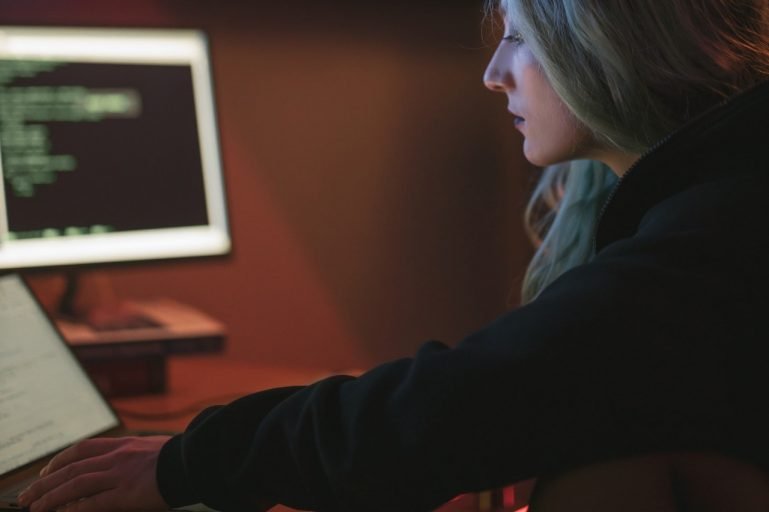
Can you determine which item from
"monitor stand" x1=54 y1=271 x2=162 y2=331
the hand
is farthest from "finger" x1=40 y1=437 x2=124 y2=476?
"monitor stand" x1=54 y1=271 x2=162 y2=331

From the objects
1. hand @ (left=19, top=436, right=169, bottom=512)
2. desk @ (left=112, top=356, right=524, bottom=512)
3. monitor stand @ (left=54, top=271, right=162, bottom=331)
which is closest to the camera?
hand @ (left=19, top=436, right=169, bottom=512)

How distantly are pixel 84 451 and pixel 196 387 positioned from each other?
578mm

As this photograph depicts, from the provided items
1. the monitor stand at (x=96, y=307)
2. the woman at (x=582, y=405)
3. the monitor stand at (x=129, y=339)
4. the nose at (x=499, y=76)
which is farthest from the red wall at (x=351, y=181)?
the woman at (x=582, y=405)

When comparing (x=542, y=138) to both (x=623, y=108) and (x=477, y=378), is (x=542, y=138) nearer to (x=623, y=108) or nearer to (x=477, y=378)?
(x=623, y=108)

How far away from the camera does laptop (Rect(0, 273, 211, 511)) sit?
2.83 feet

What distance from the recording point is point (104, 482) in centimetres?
71

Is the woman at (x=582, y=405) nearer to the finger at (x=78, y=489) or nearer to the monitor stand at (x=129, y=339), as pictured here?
the finger at (x=78, y=489)

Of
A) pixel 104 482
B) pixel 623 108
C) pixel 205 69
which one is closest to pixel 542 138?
pixel 623 108

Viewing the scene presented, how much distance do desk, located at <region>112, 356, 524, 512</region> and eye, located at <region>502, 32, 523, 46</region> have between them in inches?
21.3

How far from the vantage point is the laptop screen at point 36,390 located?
2.88 ft

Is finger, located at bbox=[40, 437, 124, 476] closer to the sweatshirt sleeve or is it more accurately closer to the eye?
the sweatshirt sleeve

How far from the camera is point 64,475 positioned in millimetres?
→ 731

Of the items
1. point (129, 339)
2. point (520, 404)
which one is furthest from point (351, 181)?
point (520, 404)

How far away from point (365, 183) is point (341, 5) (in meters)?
0.35
